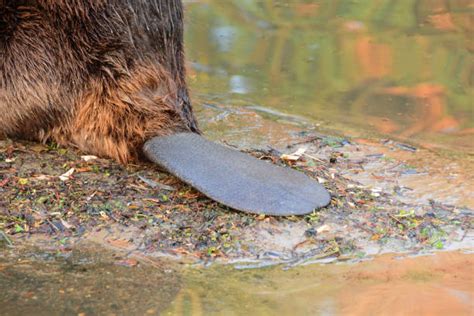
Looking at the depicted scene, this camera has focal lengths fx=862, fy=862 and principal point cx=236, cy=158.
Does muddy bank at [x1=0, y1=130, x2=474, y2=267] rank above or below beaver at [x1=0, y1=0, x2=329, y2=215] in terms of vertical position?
below

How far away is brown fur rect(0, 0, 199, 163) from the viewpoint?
12.3 feet

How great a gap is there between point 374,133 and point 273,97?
0.75m

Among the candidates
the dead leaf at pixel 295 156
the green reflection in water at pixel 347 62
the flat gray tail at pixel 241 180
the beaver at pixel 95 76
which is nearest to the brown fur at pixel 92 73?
the beaver at pixel 95 76

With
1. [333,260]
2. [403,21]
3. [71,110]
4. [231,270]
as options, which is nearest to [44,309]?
[231,270]

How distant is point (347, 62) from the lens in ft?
18.4

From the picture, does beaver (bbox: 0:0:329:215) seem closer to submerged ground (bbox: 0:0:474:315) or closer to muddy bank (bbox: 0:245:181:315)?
submerged ground (bbox: 0:0:474:315)

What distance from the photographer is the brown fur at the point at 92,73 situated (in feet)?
12.3

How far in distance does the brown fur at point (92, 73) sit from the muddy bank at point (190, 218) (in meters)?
0.13

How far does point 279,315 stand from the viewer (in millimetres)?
2697

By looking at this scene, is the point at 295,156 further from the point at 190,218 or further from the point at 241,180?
the point at 190,218

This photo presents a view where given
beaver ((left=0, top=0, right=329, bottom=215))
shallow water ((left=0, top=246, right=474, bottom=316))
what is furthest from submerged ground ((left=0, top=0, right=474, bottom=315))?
beaver ((left=0, top=0, right=329, bottom=215))

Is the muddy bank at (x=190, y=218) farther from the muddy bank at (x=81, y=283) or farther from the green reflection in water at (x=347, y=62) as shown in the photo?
the green reflection in water at (x=347, y=62)

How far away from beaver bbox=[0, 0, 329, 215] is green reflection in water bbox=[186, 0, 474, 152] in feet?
3.56

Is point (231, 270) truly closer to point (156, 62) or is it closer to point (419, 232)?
point (419, 232)
